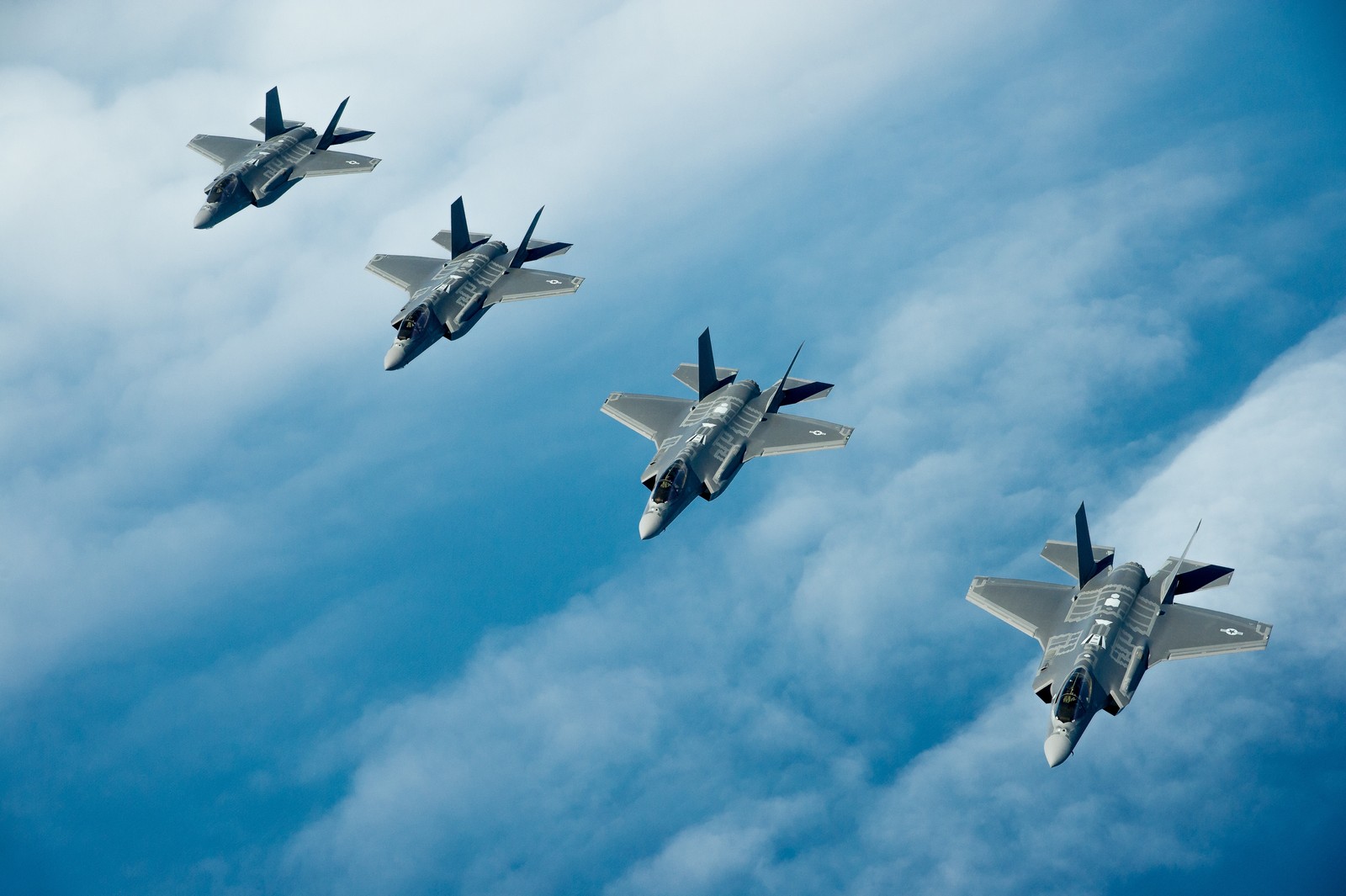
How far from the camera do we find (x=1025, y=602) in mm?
45062

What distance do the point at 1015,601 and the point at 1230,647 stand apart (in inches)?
294

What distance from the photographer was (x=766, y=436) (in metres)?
50.5

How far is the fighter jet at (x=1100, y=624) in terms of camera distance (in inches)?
1585

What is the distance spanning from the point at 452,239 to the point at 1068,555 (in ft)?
110

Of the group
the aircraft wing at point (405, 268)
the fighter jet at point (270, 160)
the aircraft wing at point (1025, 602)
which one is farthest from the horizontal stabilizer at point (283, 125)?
the aircraft wing at point (1025, 602)

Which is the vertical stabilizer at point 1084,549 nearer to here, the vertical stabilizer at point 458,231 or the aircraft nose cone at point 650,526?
the aircraft nose cone at point 650,526

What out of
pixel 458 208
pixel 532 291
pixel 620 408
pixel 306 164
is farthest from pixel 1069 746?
pixel 306 164

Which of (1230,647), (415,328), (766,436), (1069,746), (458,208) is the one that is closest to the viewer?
(1069,746)

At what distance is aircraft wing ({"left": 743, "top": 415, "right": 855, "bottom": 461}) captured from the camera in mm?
49656

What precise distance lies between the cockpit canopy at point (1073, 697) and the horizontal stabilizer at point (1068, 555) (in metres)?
6.89

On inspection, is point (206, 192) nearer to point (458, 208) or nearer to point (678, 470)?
point (458, 208)

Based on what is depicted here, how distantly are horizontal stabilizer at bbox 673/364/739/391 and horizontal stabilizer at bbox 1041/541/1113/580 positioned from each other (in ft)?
50.2

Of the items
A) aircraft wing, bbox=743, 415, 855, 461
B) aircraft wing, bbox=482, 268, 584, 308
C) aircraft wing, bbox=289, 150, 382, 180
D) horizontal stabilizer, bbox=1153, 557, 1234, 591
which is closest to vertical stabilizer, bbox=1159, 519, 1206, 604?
horizontal stabilizer, bbox=1153, 557, 1234, 591

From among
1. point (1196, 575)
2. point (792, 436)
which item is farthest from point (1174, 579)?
point (792, 436)
